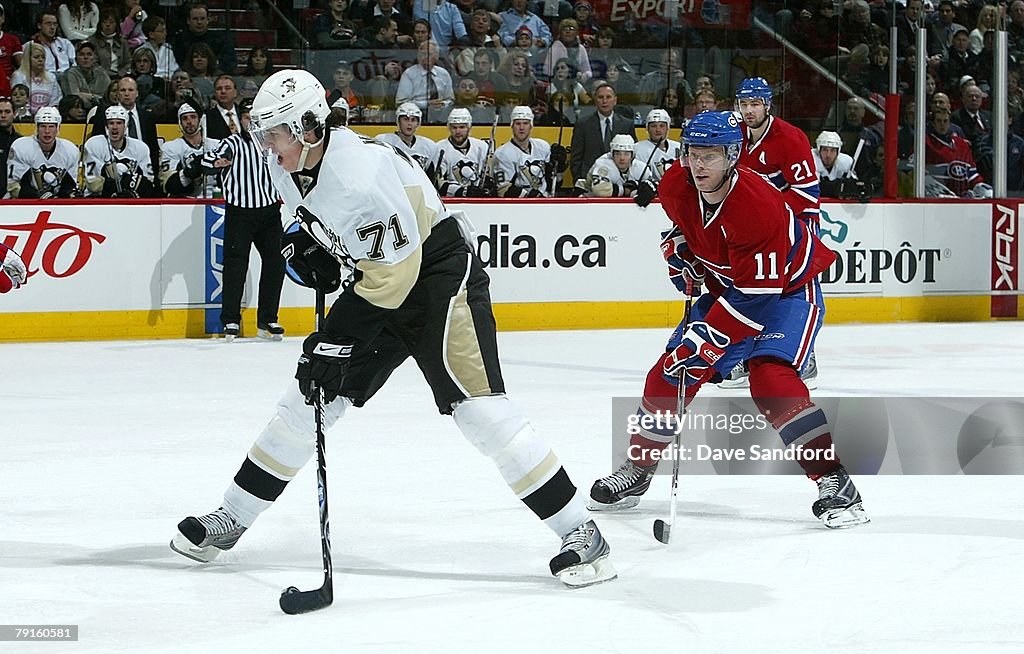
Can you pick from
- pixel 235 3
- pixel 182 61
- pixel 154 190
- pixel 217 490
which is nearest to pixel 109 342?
pixel 154 190

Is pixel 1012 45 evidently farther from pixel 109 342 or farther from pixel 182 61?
pixel 109 342

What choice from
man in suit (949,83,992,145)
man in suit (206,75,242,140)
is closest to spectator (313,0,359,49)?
man in suit (206,75,242,140)

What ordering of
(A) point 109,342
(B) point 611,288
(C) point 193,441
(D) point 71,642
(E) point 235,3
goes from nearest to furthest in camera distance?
(D) point 71,642 < (C) point 193,441 < (A) point 109,342 < (B) point 611,288 < (E) point 235,3

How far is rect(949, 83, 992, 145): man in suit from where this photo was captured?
11.9 metres

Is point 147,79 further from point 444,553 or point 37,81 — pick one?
point 444,553

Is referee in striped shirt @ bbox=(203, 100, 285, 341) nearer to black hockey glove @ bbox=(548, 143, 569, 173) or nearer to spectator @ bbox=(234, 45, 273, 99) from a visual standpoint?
spectator @ bbox=(234, 45, 273, 99)

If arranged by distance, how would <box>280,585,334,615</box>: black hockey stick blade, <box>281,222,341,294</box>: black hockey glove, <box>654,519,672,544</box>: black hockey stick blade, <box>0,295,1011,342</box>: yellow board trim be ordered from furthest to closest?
1. <box>0,295,1011,342</box>: yellow board trim
2. <box>654,519,672,544</box>: black hockey stick blade
3. <box>281,222,341,294</box>: black hockey glove
4. <box>280,585,334,615</box>: black hockey stick blade

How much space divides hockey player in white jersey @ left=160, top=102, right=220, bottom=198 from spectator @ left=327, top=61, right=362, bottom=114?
1.25 meters

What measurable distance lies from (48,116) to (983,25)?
6.90m

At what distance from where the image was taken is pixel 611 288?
34.7ft

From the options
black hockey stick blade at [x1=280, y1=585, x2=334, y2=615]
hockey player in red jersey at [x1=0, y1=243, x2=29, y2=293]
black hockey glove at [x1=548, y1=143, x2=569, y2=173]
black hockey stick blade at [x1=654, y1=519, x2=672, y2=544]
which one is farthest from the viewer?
black hockey glove at [x1=548, y1=143, x2=569, y2=173]

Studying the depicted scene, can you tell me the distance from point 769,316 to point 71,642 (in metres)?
2.17

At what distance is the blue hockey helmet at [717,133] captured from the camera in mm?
4336

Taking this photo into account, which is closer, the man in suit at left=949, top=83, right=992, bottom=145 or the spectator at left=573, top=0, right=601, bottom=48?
the man in suit at left=949, top=83, right=992, bottom=145
